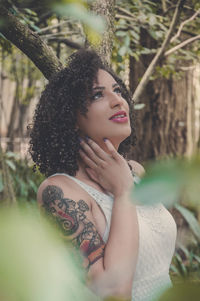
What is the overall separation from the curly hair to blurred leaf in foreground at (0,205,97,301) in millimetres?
1560

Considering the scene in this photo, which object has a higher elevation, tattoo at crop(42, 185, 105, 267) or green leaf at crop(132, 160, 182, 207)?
green leaf at crop(132, 160, 182, 207)

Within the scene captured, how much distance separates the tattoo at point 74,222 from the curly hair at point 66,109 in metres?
0.26

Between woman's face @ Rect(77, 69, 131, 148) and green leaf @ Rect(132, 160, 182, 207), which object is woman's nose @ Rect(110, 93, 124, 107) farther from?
green leaf @ Rect(132, 160, 182, 207)

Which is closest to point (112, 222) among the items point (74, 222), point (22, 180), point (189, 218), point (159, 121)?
point (74, 222)

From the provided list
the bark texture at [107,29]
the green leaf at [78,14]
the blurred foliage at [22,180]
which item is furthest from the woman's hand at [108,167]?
the blurred foliage at [22,180]

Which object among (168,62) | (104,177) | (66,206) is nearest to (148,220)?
(104,177)

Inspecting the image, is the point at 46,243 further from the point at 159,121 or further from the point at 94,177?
the point at 159,121

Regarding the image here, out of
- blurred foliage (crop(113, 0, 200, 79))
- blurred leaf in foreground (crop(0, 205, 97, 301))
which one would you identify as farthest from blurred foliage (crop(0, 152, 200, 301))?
blurred foliage (crop(113, 0, 200, 79))

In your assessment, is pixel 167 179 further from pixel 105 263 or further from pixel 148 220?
pixel 148 220

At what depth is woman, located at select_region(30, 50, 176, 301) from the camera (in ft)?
4.83

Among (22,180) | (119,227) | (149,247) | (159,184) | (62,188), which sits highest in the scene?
(159,184)

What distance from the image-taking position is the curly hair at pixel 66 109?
1795 mm

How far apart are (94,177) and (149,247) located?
39 centimetres

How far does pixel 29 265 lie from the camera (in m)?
0.19
